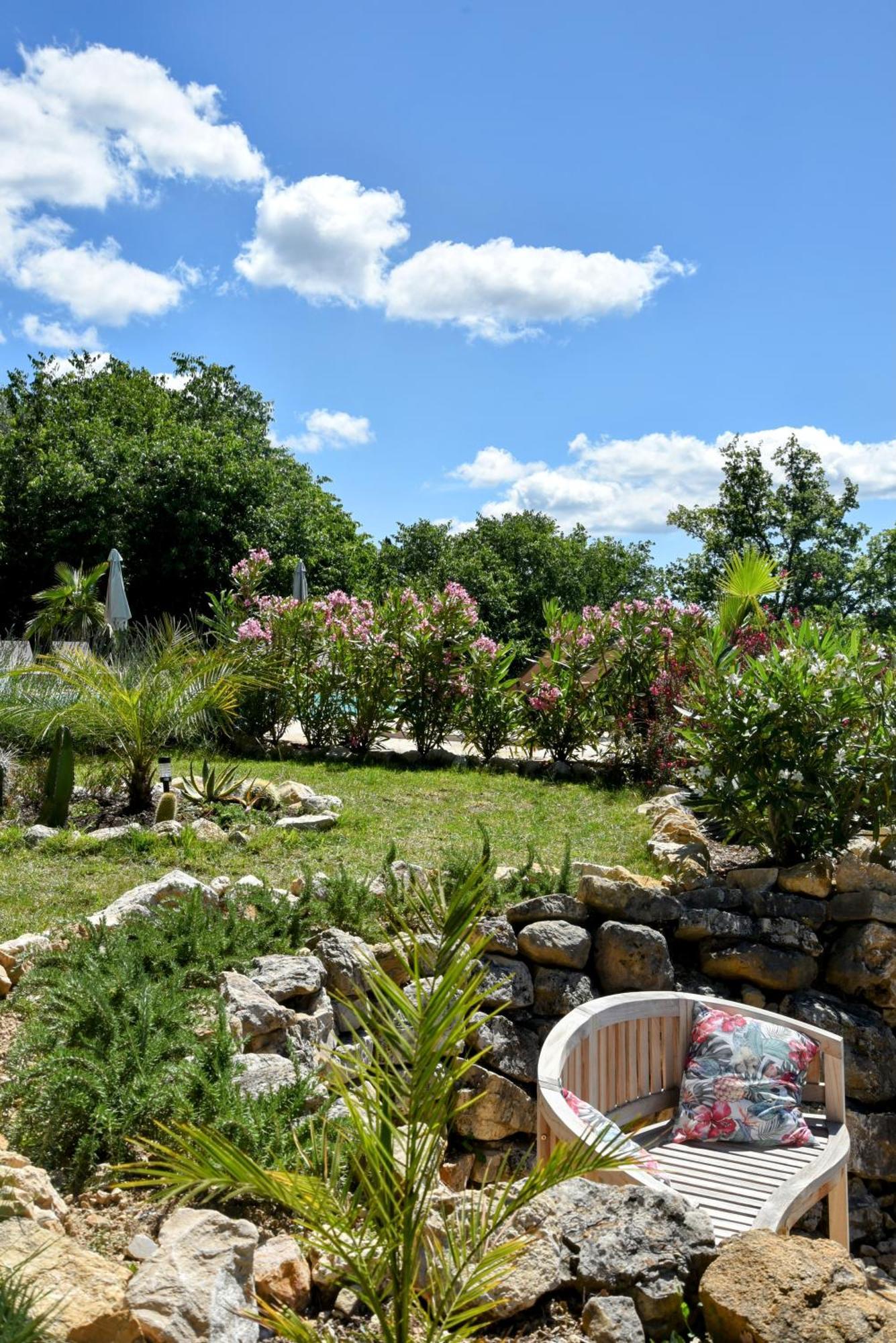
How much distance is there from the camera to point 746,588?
8508 mm

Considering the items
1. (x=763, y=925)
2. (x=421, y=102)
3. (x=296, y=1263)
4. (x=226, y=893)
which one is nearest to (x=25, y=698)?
(x=226, y=893)

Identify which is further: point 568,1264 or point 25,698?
point 25,698

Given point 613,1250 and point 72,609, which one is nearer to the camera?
point 613,1250

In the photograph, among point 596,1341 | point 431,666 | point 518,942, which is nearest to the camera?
point 596,1341

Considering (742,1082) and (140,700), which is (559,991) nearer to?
(742,1082)

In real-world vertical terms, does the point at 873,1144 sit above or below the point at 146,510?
below

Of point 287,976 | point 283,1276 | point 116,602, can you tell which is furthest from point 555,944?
point 116,602

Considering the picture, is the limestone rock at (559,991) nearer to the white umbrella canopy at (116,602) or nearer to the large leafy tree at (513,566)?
the white umbrella canopy at (116,602)

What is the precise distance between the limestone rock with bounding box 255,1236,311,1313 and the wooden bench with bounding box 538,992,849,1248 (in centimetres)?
84

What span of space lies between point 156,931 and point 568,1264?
2416mm

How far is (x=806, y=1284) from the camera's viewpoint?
7.73ft

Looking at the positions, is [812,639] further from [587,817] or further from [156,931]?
[156,931]

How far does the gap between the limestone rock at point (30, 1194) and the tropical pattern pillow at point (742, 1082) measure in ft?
7.96

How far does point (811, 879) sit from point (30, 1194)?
445 centimetres
